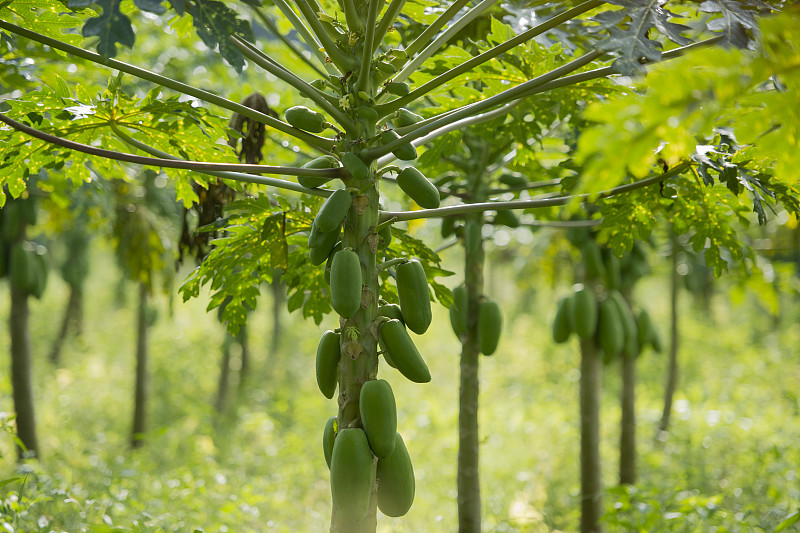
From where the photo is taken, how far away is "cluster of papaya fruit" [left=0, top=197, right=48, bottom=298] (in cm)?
392

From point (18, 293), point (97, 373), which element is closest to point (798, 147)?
point (18, 293)

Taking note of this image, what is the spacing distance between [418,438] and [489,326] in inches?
147

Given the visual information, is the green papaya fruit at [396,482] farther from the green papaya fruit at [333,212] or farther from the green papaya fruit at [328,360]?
the green papaya fruit at [333,212]

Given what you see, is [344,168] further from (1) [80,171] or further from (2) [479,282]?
(2) [479,282]

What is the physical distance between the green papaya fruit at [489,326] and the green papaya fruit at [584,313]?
119 cm

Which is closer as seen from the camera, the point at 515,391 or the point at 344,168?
the point at 344,168

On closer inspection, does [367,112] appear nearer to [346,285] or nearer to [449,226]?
[346,285]

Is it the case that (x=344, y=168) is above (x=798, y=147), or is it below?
above

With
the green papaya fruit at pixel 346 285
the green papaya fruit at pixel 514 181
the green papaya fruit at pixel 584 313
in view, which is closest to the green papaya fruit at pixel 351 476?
the green papaya fruit at pixel 346 285

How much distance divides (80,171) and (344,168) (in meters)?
0.93

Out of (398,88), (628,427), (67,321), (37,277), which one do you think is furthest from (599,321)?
(67,321)

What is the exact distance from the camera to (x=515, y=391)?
8133 millimetres

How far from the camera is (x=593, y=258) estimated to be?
136 inches

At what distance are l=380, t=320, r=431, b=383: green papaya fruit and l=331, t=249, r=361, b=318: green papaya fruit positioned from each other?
11 cm
